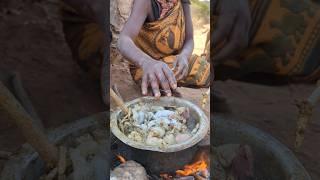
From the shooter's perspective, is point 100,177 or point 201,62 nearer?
point 201,62

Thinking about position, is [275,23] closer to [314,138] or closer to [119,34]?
[314,138]

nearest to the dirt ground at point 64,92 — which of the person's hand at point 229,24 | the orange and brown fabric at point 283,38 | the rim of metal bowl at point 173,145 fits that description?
the orange and brown fabric at point 283,38

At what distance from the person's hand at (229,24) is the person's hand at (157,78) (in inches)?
6.2

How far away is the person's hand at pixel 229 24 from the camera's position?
1.21 m

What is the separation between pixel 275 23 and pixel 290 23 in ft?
0.18

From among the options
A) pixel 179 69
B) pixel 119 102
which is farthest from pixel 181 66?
pixel 119 102

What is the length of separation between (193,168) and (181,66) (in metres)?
0.23

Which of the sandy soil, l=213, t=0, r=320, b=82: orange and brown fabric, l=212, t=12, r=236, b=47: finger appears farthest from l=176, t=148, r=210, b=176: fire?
the sandy soil

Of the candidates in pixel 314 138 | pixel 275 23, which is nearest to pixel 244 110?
pixel 314 138

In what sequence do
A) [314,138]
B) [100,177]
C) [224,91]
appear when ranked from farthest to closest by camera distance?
[224,91] < [314,138] < [100,177]

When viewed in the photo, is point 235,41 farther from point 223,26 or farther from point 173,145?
point 173,145

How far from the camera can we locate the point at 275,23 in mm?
1791

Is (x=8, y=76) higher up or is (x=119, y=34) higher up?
(x=119, y=34)

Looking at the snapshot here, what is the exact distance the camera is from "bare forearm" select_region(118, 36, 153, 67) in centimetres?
107
